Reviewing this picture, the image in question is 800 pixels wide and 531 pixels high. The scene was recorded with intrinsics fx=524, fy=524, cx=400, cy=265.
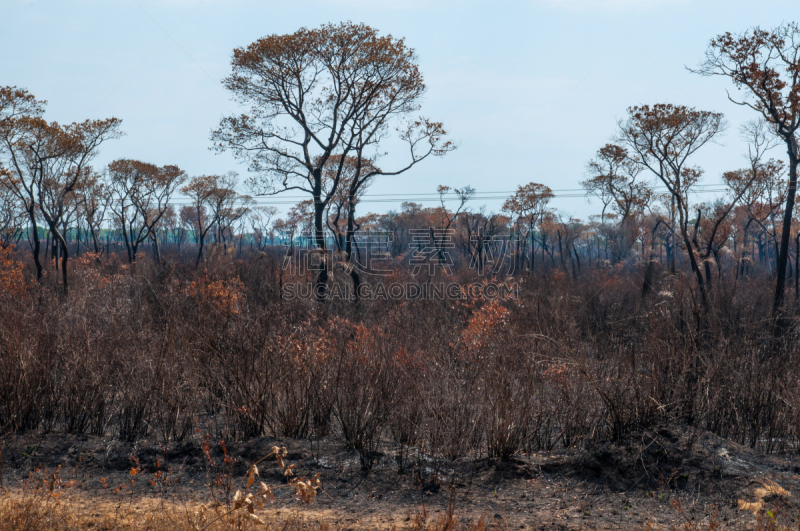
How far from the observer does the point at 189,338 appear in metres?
7.82

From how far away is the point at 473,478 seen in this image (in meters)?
5.34

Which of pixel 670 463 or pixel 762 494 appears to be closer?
pixel 762 494

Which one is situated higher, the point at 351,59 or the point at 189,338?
the point at 351,59

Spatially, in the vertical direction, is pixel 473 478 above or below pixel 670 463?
below

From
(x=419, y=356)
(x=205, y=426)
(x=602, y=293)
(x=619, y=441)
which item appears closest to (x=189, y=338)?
(x=205, y=426)

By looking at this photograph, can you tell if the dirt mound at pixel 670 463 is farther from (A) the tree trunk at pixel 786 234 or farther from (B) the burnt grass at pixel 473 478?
(A) the tree trunk at pixel 786 234

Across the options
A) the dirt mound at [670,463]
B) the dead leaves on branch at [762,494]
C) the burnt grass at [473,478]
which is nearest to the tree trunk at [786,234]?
the burnt grass at [473,478]

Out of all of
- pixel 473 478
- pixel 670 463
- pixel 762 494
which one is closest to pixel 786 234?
pixel 670 463

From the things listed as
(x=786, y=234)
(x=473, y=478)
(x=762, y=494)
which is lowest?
(x=473, y=478)

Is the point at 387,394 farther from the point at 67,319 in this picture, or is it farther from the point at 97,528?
the point at 67,319

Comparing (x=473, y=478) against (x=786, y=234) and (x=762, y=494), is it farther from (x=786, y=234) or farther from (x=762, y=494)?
(x=786, y=234)

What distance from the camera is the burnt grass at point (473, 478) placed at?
14.9ft

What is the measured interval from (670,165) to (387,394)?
A: 1855 centimetres

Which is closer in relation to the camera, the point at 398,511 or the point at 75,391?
the point at 398,511
